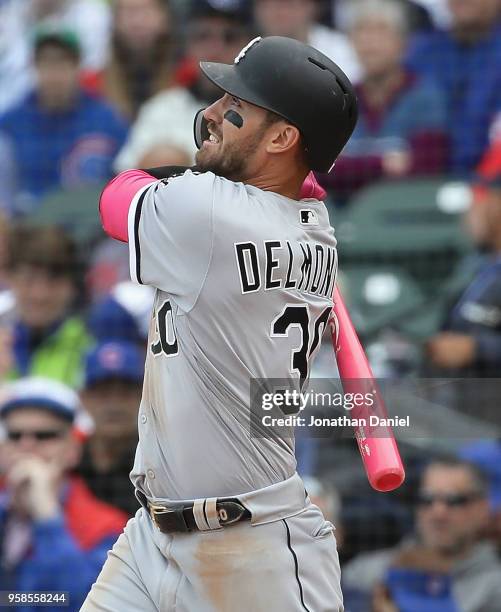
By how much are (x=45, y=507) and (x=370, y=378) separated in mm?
1600

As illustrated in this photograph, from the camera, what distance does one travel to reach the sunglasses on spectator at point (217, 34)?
20.7ft

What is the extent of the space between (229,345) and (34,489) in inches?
70.3

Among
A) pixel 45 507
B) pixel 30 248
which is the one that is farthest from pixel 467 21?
pixel 45 507

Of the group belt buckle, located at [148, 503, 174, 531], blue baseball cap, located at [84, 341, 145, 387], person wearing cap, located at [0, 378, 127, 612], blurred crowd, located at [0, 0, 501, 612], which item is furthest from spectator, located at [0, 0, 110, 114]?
belt buckle, located at [148, 503, 174, 531]

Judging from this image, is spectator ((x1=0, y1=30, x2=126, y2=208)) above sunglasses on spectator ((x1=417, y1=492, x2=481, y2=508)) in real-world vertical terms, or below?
above

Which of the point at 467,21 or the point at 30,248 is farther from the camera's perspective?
the point at 467,21

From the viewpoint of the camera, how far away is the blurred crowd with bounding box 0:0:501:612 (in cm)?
441

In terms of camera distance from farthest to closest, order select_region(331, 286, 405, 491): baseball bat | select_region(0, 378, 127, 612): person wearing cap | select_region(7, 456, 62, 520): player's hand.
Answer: select_region(7, 456, 62, 520): player's hand → select_region(0, 378, 127, 612): person wearing cap → select_region(331, 286, 405, 491): baseball bat

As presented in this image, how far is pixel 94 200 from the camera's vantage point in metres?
5.97

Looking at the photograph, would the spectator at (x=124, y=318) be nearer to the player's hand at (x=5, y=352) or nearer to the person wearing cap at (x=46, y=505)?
the player's hand at (x=5, y=352)

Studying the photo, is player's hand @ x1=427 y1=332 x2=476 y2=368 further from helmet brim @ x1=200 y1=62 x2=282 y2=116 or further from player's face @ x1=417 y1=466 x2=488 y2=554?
helmet brim @ x1=200 y1=62 x2=282 y2=116

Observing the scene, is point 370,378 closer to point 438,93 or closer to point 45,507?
point 45,507

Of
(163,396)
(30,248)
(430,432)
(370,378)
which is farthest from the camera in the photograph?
(30,248)

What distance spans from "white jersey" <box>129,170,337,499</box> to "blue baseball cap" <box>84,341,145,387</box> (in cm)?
225
